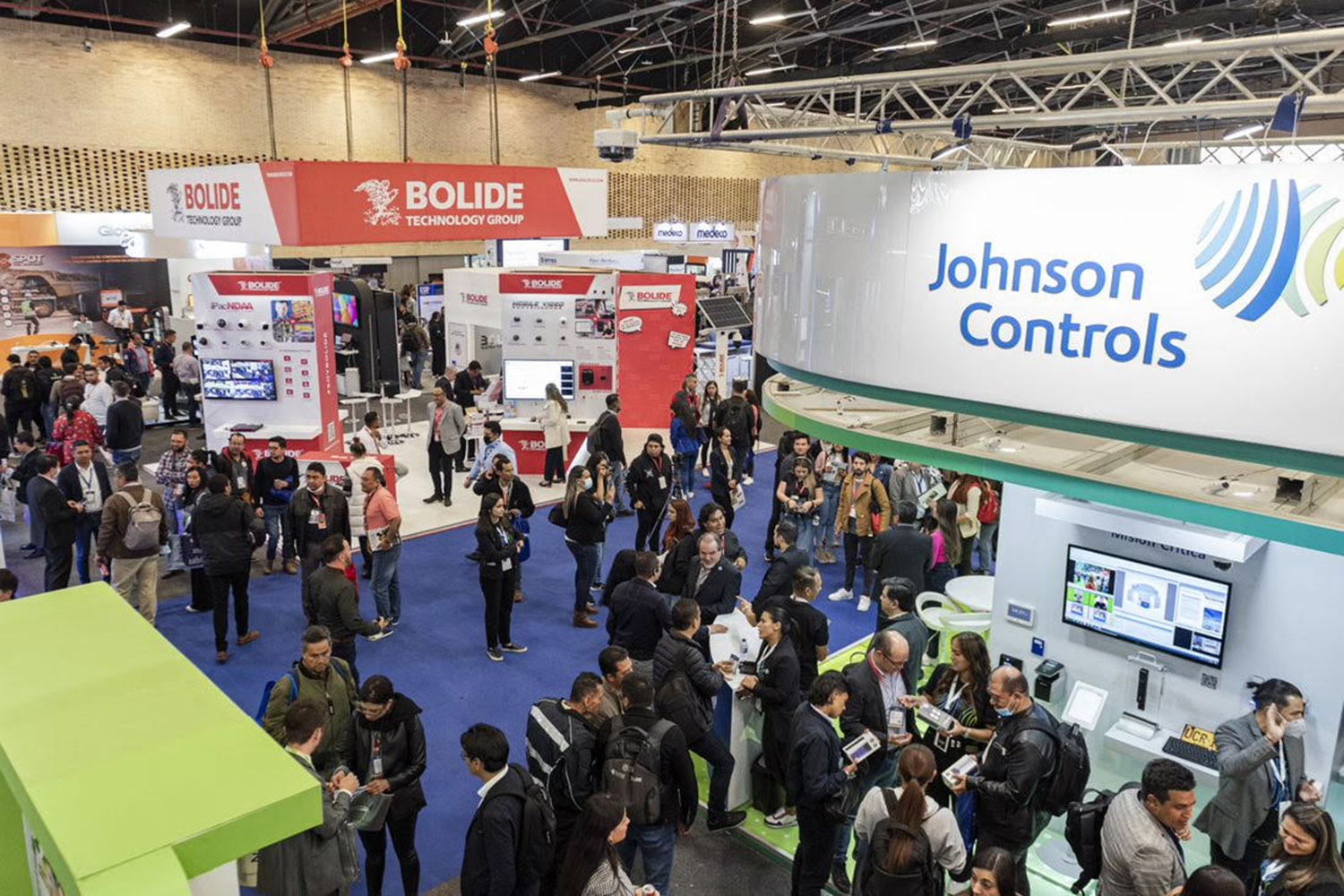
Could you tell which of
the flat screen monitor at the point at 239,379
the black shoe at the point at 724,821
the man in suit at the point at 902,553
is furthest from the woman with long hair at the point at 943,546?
the flat screen monitor at the point at 239,379

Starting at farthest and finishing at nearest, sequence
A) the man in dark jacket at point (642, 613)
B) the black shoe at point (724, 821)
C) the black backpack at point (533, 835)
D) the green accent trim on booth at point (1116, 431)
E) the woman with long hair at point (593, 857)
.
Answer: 1. the man in dark jacket at point (642, 613)
2. the black shoe at point (724, 821)
3. the black backpack at point (533, 835)
4. the woman with long hair at point (593, 857)
5. the green accent trim on booth at point (1116, 431)

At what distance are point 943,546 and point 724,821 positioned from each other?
3425 mm

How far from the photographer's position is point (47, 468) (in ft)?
24.2

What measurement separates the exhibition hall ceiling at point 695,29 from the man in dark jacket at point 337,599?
10857mm

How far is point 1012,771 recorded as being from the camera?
13.1 feet

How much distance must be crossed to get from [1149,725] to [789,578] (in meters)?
2.10

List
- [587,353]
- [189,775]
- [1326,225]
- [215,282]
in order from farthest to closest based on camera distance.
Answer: [587,353] → [215,282] → [1326,225] → [189,775]

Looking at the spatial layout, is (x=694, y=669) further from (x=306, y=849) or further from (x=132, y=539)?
(x=132, y=539)

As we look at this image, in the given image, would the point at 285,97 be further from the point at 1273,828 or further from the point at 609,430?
the point at 1273,828

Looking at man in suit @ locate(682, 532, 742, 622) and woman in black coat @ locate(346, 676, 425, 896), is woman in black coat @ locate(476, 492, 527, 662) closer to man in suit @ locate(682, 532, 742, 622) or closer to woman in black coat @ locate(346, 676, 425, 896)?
man in suit @ locate(682, 532, 742, 622)

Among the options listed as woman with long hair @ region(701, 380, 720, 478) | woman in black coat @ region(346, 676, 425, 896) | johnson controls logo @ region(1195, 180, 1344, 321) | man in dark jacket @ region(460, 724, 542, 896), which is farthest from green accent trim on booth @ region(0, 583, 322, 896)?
woman with long hair @ region(701, 380, 720, 478)

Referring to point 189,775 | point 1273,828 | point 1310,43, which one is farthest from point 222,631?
point 1310,43

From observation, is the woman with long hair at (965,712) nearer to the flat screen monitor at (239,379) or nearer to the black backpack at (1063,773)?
the black backpack at (1063,773)

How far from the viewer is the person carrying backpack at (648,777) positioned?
13.3 ft
